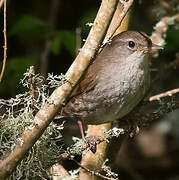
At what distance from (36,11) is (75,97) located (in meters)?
2.50

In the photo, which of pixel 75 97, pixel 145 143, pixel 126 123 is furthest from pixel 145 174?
pixel 75 97

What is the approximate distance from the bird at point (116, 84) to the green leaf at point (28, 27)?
87 centimetres

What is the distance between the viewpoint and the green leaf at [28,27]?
12.7 ft

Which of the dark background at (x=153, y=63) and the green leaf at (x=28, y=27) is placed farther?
the dark background at (x=153, y=63)

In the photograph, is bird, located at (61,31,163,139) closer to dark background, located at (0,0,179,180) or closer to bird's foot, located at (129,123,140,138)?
bird's foot, located at (129,123,140,138)

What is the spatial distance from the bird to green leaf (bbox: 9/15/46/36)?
2.85ft

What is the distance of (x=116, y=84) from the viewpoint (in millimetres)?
3059

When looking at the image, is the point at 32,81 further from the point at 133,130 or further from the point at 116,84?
the point at 133,130

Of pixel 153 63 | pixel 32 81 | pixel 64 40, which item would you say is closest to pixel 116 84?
pixel 32 81

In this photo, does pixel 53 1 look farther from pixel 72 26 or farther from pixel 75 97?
pixel 75 97

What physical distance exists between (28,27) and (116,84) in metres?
1.19

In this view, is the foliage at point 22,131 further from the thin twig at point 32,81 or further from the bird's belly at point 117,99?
the bird's belly at point 117,99

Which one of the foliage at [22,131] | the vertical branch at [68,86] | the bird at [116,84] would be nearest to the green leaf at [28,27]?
the bird at [116,84]

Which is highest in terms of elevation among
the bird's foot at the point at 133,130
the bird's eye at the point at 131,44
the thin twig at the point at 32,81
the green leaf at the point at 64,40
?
the green leaf at the point at 64,40
